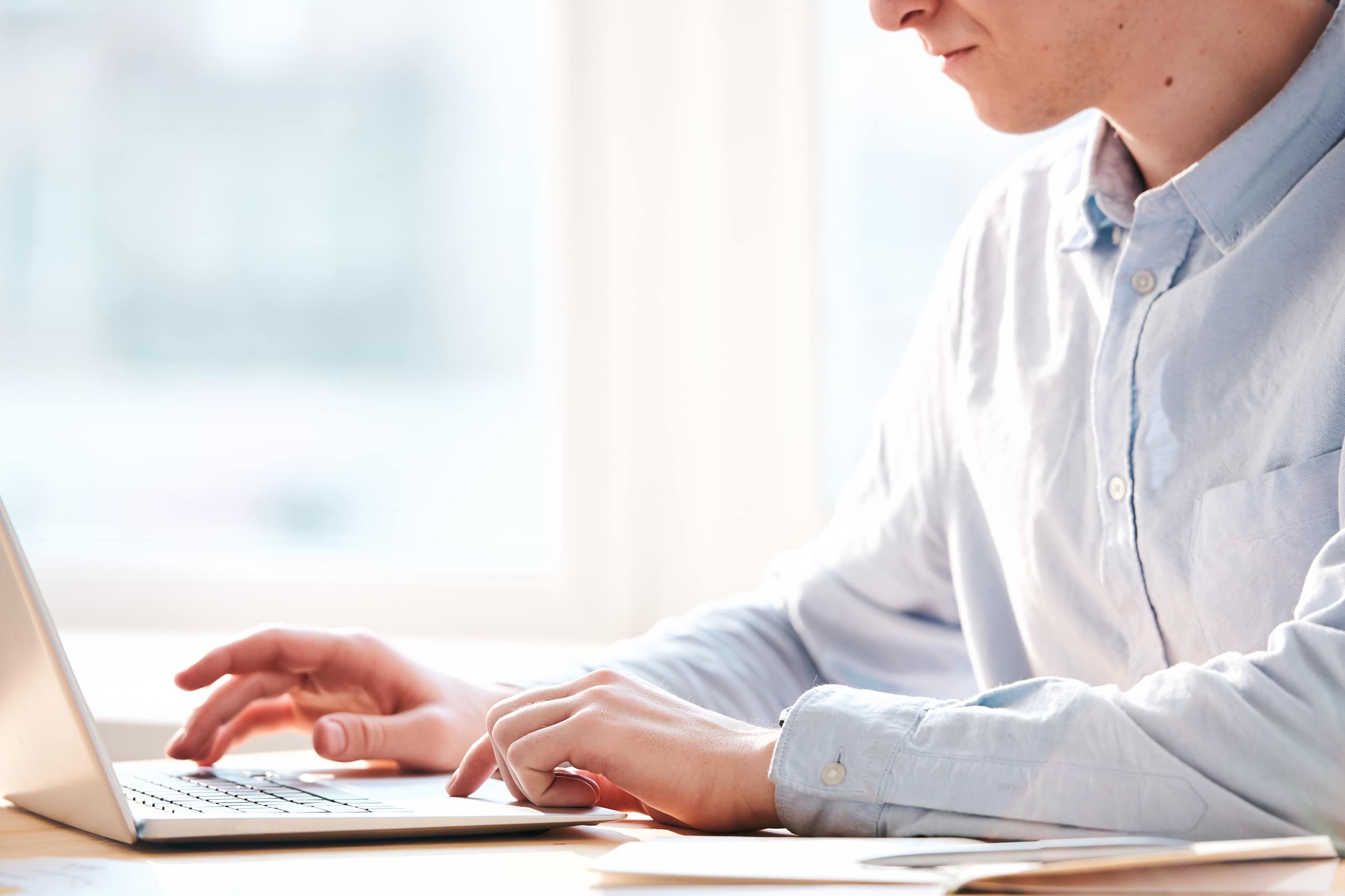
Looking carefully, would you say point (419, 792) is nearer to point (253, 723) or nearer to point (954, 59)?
point (253, 723)

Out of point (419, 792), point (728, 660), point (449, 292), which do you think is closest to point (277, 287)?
point (449, 292)

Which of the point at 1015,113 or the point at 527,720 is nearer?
the point at 527,720

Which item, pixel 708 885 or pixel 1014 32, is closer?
pixel 708 885

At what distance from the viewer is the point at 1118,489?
3.09ft

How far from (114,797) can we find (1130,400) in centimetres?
A: 67

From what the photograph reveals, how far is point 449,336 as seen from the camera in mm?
1947

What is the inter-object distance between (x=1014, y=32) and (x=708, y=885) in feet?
2.28

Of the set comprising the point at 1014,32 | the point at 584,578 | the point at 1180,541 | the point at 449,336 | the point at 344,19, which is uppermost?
the point at 344,19

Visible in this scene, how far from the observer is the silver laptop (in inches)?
27.1

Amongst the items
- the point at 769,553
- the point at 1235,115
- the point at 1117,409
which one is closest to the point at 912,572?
the point at 1117,409

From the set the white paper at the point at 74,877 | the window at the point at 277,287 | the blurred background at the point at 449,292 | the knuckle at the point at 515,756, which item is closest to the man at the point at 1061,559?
the knuckle at the point at 515,756

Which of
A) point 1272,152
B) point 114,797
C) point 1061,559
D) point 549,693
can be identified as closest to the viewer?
point 114,797

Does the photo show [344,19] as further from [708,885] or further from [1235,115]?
[708,885]

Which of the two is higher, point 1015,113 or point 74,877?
point 1015,113
